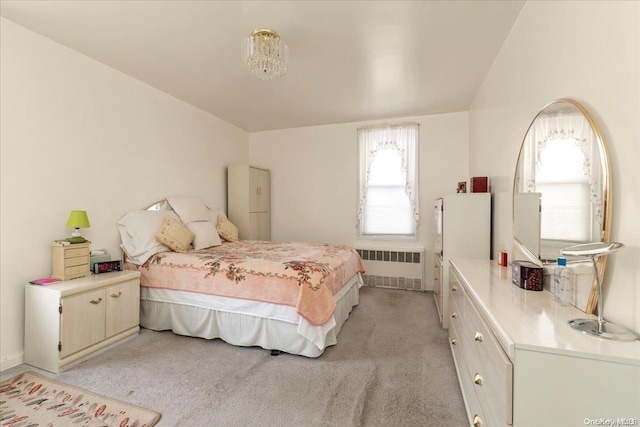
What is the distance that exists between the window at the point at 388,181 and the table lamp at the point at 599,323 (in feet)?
10.9

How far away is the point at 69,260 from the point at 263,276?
1651mm

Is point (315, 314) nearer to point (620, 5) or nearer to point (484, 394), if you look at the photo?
point (484, 394)

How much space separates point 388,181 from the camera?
14.6 ft

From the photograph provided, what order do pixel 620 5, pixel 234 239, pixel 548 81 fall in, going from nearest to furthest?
pixel 620 5
pixel 548 81
pixel 234 239

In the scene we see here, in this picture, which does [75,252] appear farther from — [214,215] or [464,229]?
[464,229]

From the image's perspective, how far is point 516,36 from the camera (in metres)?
2.10

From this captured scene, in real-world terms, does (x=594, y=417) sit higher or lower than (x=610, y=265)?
lower

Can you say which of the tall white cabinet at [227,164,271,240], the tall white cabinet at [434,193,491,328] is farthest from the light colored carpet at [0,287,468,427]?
the tall white cabinet at [227,164,271,240]

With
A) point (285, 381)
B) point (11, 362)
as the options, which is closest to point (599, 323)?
point (285, 381)

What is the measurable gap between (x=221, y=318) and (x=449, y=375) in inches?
76.8

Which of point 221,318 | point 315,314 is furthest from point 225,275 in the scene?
point 315,314

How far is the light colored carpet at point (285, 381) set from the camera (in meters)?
1.63

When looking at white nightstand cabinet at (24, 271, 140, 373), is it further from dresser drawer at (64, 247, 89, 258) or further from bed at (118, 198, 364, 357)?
bed at (118, 198, 364, 357)

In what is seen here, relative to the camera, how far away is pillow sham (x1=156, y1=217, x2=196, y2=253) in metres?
2.96
